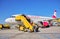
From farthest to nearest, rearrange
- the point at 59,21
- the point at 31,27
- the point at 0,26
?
the point at 59,21 < the point at 0,26 < the point at 31,27

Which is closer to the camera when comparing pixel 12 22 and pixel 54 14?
pixel 12 22

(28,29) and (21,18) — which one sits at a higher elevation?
(21,18)

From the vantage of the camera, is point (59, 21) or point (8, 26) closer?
point (8, 26)

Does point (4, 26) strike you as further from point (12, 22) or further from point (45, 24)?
point (45, 24)

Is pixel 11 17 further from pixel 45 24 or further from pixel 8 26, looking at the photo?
pixel 45 24

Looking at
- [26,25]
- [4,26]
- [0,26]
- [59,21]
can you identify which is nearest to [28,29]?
[26,25]

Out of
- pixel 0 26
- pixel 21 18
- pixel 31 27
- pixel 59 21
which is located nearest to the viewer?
pixel 31 27

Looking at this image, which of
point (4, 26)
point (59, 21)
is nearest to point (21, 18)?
point (4, 26)

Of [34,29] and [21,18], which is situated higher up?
[21,18]

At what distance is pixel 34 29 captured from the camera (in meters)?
32.8

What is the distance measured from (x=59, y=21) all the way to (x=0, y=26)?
4768 centimetres

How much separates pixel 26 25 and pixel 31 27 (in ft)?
6.77

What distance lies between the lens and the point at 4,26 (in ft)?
173

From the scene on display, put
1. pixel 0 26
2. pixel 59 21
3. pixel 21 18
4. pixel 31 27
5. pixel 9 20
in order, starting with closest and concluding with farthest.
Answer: pixel 31 27, pixel 21 18, pixel 0 26, pixel 9 20, pixel 59 21
